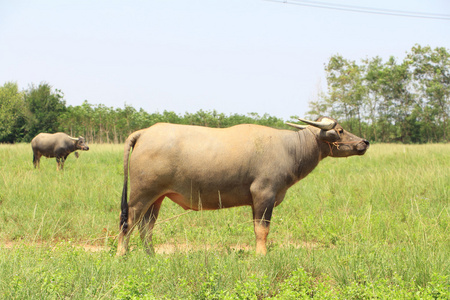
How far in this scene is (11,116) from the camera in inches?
1585

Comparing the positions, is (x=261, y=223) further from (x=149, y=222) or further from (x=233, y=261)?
(x=149, y=222)

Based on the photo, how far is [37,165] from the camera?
13062mm

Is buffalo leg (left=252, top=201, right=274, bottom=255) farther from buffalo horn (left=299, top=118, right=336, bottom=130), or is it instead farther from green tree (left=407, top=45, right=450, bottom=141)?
green tree (left=407, top=45, right=450, bottom=141)

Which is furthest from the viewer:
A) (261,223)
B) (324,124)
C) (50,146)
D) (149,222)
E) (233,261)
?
(50,146)

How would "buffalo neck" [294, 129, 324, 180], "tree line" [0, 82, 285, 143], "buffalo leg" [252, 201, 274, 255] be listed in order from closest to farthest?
"buffalo leg" [252, 201, 274, 255] < "buffalo neck" [294, 129, 324, 180] < "tree line" [0, 82, 285, 143]

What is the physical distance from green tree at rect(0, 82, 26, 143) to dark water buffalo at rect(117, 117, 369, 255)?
41025 mm

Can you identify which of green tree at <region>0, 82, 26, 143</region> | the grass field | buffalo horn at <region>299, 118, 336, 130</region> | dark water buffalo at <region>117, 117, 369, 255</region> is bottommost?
the grass field

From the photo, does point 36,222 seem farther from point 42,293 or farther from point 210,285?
point 210,285

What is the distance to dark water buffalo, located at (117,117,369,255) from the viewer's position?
4422mm

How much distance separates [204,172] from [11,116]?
42755 millimetres

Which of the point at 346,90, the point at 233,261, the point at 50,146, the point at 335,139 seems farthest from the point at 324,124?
the point at 346,90

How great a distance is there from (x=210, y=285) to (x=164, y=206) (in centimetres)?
447

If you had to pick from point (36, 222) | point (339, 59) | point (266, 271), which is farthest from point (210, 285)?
point (339, 59)

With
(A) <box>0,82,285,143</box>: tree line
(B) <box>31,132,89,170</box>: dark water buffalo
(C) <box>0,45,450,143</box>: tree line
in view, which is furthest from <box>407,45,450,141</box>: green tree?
(B) <box>31,132,89,170</box>: dark water buffalo
